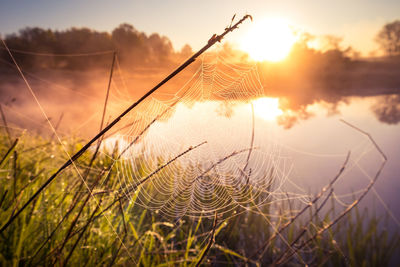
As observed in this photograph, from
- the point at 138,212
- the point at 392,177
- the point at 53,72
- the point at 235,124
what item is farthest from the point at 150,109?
the point at 53,72

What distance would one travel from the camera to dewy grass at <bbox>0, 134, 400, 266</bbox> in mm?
1525

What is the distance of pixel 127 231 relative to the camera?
2.31 meters

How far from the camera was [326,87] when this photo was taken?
2756 centimetres

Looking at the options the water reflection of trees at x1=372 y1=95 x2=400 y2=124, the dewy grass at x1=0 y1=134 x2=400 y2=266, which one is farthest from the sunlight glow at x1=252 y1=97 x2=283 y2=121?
the water reflection of trees at x1=372 y1=95 x2=400 y2=124

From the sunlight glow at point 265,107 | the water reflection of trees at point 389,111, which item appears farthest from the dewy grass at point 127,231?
the water reflection of trees at point 389,111

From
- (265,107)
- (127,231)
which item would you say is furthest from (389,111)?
(127,231)

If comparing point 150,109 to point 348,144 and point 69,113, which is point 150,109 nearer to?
point 348,144

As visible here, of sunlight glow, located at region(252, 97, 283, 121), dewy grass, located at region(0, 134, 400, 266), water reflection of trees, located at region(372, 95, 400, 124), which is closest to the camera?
dewy grass, located at region(0, 134, 400, 266)

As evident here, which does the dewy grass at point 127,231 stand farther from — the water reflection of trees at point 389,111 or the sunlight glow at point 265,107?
the water reflection of trees at point 389,111

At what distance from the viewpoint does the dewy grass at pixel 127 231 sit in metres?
1.53

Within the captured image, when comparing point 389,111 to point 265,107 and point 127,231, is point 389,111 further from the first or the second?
point 127,231

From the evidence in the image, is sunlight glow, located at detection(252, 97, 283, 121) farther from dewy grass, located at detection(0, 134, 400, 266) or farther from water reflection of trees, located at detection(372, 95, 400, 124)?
water reflection of trees, located at detection(372, 95, 400, 124)

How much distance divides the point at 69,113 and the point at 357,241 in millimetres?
18136

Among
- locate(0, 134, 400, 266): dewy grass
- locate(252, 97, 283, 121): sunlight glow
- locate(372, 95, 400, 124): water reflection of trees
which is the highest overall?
locate(372, 95, 400, 124): water reflection of trees
